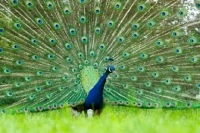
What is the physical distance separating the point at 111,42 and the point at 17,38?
3.85 ft

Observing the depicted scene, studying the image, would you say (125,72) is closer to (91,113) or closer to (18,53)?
(91,113)

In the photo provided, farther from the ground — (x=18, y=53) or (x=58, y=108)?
(x=18, y=53)

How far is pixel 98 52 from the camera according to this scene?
21.9ft

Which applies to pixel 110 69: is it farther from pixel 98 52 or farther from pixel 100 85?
pixel 98 52

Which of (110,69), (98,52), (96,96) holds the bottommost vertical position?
(96,96)

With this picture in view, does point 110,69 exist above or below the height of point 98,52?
below

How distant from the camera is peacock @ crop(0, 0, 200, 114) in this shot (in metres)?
6.66

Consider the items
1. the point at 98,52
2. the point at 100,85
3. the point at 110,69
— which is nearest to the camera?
the point at 110,69

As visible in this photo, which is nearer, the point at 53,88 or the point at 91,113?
the point at 91,113

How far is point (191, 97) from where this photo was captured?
22.0 ft

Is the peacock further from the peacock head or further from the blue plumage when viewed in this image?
the peacock head

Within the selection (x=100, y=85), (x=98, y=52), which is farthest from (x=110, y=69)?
(x=98, y=52)

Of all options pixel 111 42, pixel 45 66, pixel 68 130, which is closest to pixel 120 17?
pixel 111 42

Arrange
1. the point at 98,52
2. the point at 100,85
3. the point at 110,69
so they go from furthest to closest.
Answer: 1. the point at 98,52
2. the point at 100,85
3. the point at 110,69
